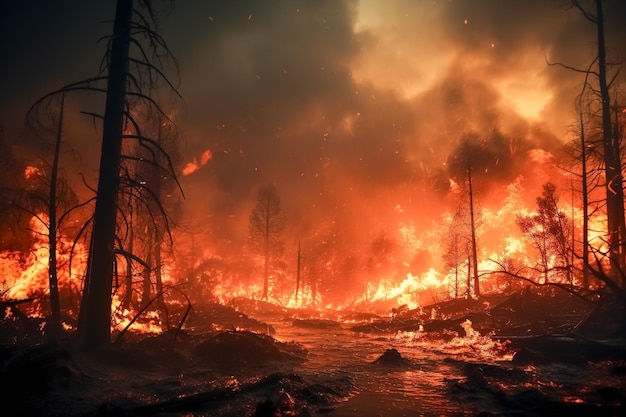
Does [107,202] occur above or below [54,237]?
above

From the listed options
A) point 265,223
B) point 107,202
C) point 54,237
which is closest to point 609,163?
point 107,202

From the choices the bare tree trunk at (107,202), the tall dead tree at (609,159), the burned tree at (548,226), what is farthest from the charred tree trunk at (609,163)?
the bare tree trunk at (107,202)

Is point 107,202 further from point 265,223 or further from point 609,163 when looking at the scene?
point 265,223

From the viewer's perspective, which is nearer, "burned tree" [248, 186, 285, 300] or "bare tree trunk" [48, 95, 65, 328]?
"bare tree trunk" [48, 95, 65, 328]

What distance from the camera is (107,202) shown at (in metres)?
8.00

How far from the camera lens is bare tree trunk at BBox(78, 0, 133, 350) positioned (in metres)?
7.70

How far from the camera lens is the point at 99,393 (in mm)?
5441

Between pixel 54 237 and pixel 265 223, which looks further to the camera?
pixel 265 223

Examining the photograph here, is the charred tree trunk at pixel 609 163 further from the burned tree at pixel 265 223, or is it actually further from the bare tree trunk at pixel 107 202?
the burned tree at pixel 265 223

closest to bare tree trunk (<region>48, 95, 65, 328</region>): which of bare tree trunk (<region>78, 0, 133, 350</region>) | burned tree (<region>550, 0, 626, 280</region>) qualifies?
bare tree trunk (<region>78, 0, 133, 350</region>)

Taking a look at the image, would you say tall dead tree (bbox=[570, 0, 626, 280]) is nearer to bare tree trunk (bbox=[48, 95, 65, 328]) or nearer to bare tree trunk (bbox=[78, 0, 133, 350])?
bare tree trunk (bbox=[78, 0, 133, 350])

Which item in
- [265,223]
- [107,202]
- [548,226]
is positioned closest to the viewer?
[107,202]

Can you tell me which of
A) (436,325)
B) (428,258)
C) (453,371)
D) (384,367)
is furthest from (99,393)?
(428,258)

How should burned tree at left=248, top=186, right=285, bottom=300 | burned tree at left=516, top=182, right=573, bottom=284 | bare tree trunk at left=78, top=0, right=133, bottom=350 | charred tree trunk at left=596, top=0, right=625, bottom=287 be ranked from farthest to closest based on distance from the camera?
burned tree at left=248, top=186, right=285, bottom=300 < burned tree at left=516, top=182, right=573, bottom=284 < charred tree trunk at left=596, top=0, right=625, bottom=287 < bare tree trunk at left=78, top=0, right=133, bottom=350
